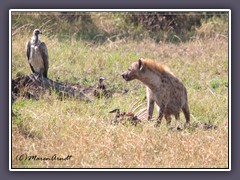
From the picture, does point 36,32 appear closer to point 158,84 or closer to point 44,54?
point 44,54

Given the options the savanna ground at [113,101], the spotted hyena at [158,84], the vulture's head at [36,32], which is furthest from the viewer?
the vulture's head at [36,32]

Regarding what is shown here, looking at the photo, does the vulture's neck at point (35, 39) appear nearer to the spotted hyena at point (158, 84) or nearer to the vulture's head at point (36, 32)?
the vulture's head at point (36, 32)

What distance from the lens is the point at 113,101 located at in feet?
32.5

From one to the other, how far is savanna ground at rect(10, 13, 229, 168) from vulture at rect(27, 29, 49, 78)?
15cm

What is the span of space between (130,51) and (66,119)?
3.10 m

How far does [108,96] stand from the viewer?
403 inches

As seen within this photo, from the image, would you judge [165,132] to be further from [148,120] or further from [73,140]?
[73,140]

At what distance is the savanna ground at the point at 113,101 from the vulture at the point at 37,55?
Answer: 15 cm

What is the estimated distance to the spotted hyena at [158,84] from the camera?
29.2 feet

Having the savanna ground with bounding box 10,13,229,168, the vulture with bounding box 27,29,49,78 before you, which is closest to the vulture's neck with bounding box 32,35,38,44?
the vulture with bounding box 27,29,49,78

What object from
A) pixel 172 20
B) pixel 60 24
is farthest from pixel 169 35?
pixel 60 24

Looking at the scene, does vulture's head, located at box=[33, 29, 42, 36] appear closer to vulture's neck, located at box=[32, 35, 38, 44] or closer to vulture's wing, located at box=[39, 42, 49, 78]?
vulture's neck, located at box=[32, 35, 38, 44]

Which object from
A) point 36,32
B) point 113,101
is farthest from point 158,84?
point 36,32

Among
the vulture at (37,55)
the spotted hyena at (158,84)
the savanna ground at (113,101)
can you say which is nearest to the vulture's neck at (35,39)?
the vulture at (37,55)
